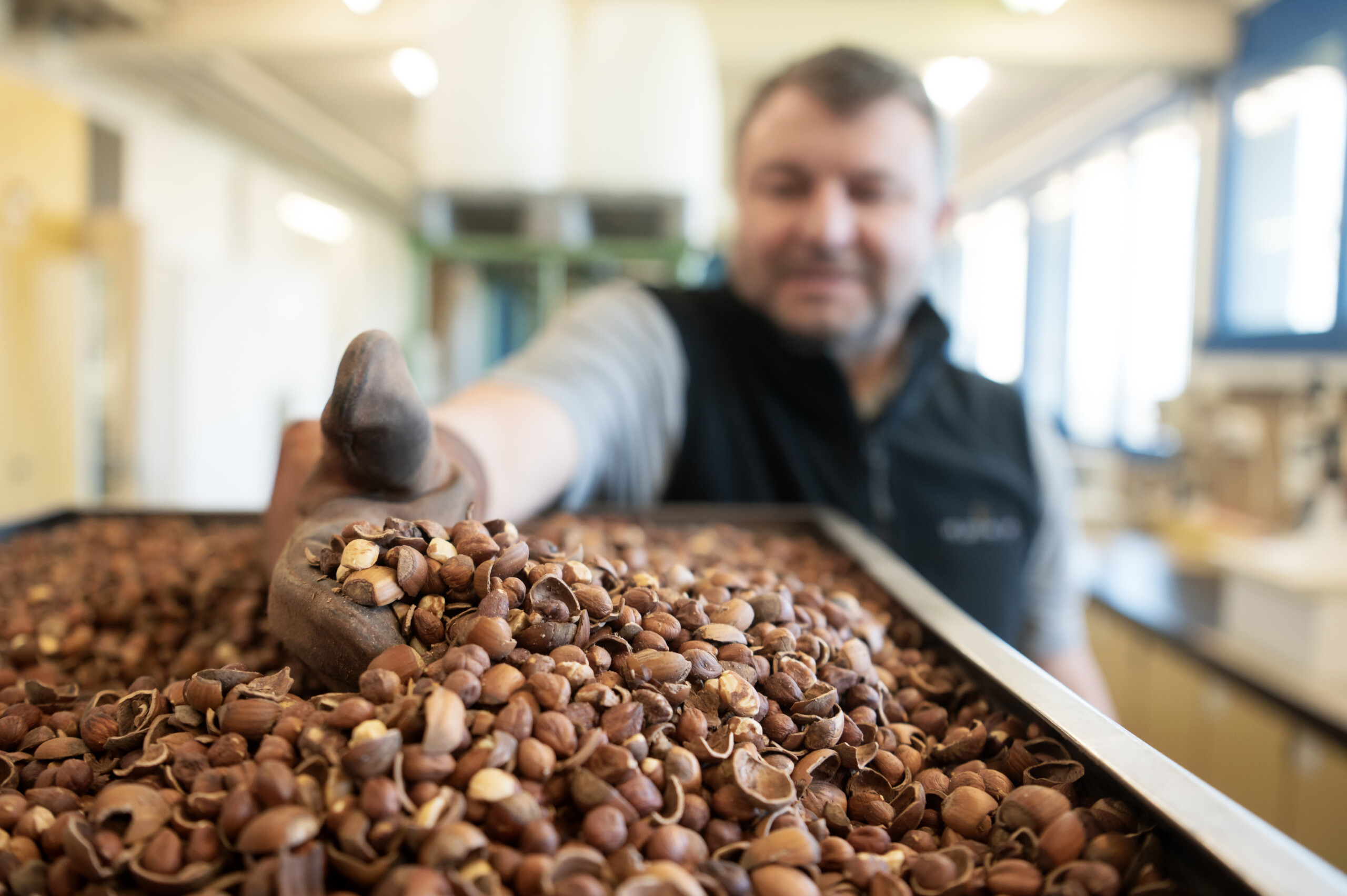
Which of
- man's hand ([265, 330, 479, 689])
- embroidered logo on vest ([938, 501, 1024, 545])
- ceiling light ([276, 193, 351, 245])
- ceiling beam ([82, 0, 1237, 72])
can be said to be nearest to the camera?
man's hand ([265, 330, 479, 689])

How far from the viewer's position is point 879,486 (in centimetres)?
160

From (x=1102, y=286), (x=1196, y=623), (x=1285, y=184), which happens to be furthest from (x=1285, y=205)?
(x=1102, y=286)

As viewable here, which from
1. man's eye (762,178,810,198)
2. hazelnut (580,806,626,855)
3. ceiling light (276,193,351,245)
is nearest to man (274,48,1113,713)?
man's eye (762,178,810,198)

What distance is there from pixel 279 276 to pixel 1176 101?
14.6 feet

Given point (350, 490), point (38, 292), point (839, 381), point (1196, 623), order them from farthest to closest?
point (38, 292), point (1196, 623), point (839, 381), point (350, 490)

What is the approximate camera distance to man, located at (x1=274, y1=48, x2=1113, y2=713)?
1496 mm

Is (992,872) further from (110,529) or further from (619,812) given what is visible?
(110,529)

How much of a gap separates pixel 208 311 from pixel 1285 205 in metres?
4.32

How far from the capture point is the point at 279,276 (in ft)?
13.8

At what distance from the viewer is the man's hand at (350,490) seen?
21.1 inches

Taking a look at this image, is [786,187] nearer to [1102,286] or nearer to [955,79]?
[955,79]

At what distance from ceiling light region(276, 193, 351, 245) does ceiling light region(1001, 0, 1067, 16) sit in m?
5.01

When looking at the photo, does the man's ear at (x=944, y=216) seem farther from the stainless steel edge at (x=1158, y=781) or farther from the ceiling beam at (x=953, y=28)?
the ceiling beam at (x=953, y=28)

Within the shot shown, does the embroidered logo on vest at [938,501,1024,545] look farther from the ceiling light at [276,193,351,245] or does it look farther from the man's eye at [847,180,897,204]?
the ceiling light at [276,193,351,245]
